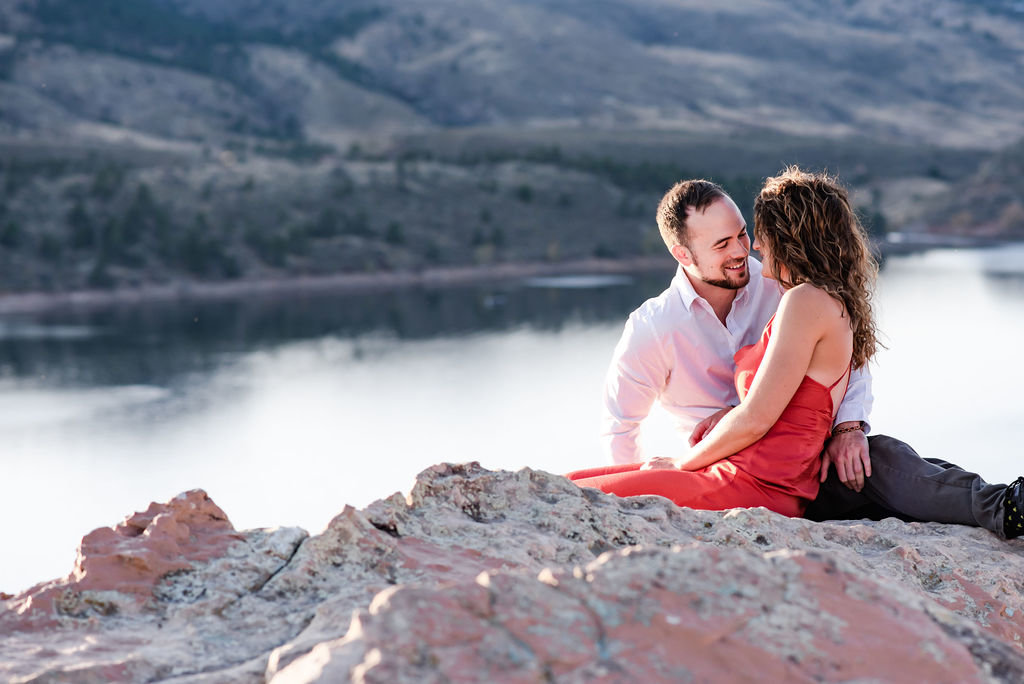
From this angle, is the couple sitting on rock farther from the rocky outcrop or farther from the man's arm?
the rocky outcrop

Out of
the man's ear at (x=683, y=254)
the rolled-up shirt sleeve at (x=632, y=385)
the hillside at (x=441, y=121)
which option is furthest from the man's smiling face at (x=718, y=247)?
the hillside at (x=441, y=121)

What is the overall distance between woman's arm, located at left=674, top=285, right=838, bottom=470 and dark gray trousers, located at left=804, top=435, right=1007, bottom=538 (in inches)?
11.1

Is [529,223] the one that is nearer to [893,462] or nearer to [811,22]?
[893,462]

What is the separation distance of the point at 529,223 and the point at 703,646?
20243 mm

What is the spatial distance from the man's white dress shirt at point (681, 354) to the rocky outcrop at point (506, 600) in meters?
0.86

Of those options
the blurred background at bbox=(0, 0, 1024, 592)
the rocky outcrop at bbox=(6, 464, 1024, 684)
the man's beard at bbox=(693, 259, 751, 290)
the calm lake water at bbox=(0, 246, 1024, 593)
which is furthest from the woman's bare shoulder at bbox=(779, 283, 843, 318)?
the calm lake water at bbox=(0, 246, 1024, 593)

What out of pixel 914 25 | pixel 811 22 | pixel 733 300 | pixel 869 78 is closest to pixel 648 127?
pixel 869 78

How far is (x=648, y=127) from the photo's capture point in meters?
47.9

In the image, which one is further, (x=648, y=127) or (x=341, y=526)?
(x=648, y=127)

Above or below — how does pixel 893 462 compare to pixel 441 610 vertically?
below

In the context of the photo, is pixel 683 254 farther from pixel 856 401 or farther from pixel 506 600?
pixel 506 600

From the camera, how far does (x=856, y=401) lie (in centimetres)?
260

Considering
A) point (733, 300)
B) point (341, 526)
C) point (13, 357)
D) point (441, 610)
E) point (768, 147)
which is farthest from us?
point (768, 147)

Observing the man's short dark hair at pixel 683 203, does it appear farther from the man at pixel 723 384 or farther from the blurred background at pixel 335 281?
the blurred background at pixel 335 281
